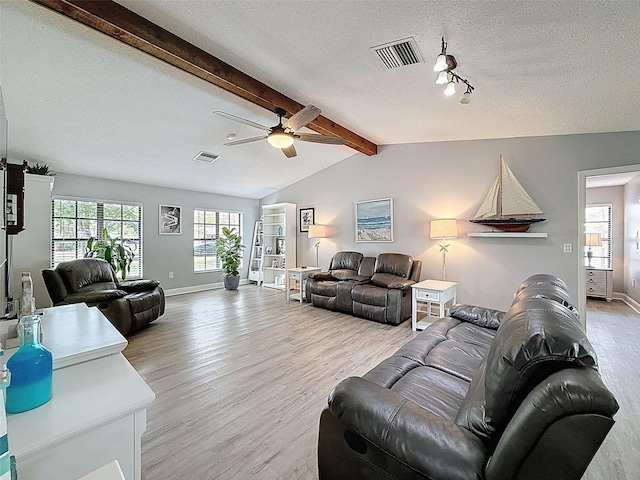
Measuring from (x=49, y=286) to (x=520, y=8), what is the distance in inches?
213

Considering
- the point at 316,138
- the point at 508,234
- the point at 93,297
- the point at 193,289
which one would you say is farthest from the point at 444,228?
the point at 193,289

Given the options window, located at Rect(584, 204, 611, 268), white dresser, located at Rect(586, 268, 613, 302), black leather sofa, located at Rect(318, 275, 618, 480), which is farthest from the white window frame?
black leather sofa, located at Rect(318, 275, 618, 480)

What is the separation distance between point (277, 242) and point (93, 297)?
449cm

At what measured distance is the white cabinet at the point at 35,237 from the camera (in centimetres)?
407

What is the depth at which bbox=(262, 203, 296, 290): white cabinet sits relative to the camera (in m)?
7.06

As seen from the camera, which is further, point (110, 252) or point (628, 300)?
point (628, 300)

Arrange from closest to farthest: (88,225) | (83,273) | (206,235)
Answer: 1. (83,273)
2. (88,225)
3. (206,235)

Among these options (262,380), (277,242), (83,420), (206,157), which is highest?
(206,157)

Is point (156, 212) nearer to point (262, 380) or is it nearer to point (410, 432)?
point (262, 380)

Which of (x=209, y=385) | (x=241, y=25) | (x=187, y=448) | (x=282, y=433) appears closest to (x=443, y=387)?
(x=282, y=433)

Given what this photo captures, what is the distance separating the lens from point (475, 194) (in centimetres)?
453

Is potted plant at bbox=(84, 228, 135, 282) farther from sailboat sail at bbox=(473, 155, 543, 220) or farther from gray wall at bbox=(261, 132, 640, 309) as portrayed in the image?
sailboat sail at bbox=(473, 155, 543, 220)

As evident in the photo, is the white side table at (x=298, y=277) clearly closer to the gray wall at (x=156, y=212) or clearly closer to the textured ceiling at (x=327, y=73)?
the gray wall at (x=156, y=212)

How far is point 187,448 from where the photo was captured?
5.97 feet
